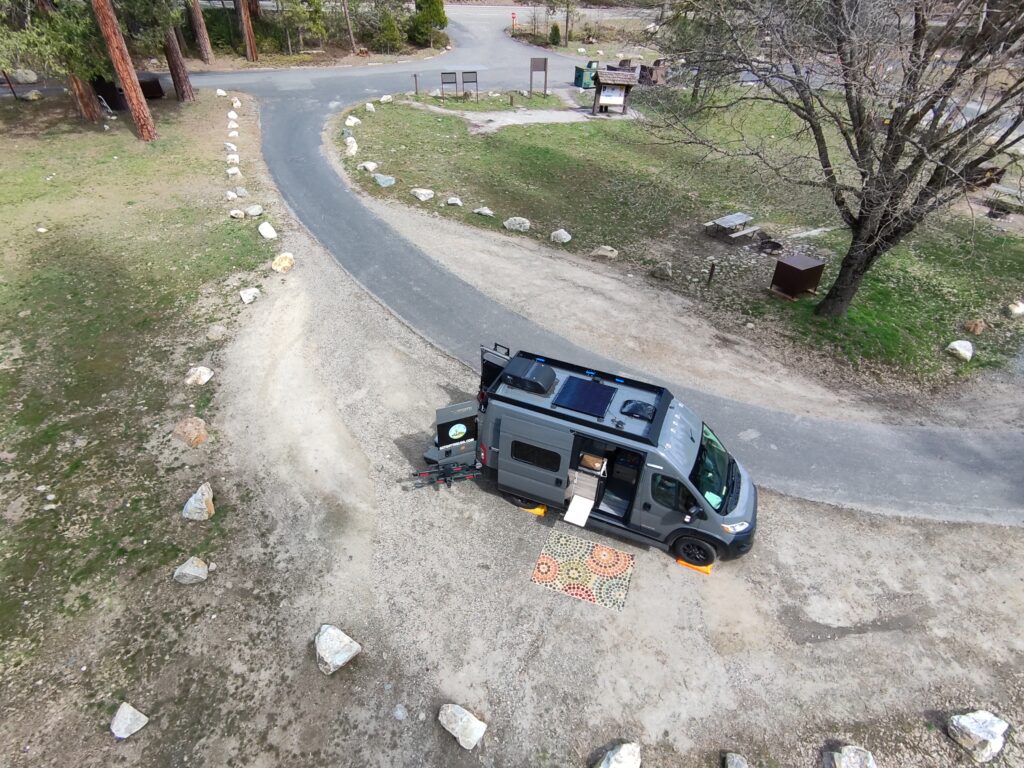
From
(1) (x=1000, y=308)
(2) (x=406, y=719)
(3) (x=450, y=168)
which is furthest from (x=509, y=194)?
(2) (x=406, y=719)

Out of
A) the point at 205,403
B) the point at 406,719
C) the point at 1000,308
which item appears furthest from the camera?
the point at 1000,308

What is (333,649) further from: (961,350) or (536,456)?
(961,350)

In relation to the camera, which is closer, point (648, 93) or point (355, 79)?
point (355, 79)

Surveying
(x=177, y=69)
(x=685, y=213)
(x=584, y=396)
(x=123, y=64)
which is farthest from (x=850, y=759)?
(x=177, y=69)

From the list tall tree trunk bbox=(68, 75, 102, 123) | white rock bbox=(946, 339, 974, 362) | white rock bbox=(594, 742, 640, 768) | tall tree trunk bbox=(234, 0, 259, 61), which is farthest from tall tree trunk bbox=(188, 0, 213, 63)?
white rock bbox=(594, 742, 640, 768)

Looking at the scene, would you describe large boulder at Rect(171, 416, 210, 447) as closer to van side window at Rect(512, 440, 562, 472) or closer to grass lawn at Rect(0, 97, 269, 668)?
grass lawn at Rect(0, 97, 269, 668)

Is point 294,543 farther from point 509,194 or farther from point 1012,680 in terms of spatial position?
point 509,194

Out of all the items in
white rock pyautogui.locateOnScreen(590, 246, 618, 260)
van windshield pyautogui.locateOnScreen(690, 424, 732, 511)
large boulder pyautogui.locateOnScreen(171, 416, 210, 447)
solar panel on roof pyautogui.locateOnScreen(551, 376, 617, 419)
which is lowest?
large boulder pyautogui.locateOnScreen(171, 416, 210, 447)

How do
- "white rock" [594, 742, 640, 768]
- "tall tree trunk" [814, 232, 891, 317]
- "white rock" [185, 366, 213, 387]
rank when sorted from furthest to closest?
1. "tall tree trunk" [814, 232, 891, 317]
2. "white rock" [185, 366, 213, 387]
3. "white rock" [594, 742, 640, 768]
